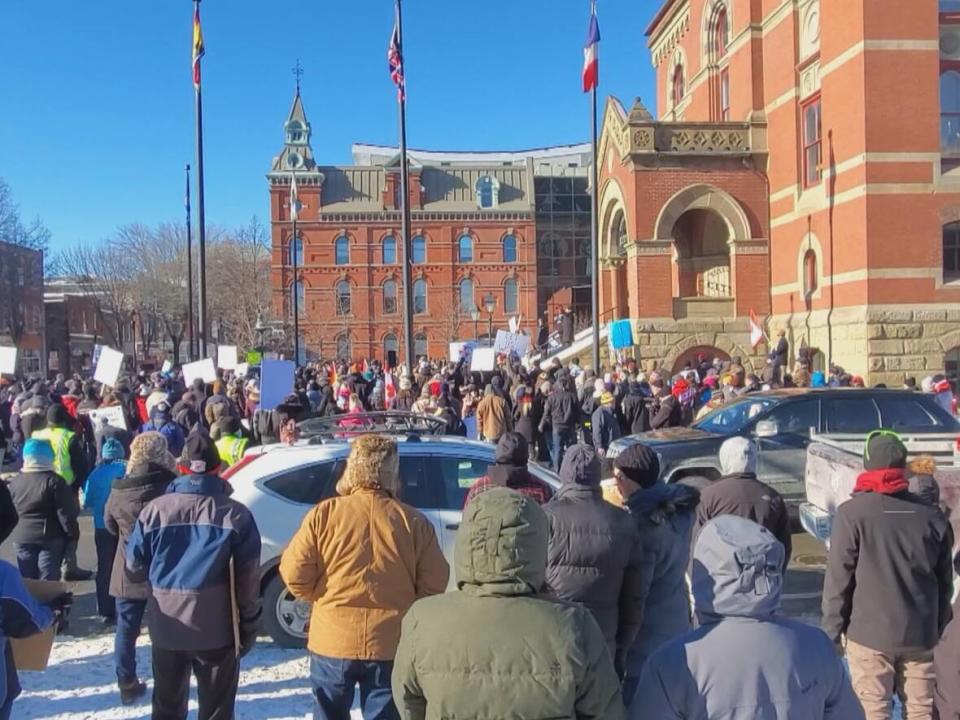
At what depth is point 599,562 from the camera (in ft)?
12.6

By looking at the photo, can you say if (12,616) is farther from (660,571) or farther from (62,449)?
(62,449)

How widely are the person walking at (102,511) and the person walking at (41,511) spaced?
0.20 m

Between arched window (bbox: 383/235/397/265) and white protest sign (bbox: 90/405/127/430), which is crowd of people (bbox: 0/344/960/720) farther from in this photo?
arched window (bbox: 383/235/397/265)

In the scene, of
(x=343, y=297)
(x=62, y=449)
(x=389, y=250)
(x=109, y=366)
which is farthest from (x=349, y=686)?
(x=389, y=250)

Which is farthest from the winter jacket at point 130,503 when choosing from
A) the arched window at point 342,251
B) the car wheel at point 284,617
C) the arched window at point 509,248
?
the arched window at point 509,248

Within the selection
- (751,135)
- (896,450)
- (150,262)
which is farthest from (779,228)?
(150,262)

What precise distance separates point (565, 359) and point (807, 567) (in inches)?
804

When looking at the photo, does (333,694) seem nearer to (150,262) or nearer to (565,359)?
(565,359)

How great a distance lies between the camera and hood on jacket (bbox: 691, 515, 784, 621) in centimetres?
228

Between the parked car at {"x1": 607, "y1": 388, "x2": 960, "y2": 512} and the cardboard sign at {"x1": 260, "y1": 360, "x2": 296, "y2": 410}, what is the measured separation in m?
5.07

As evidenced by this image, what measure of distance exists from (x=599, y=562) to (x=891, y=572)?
4.74 feet

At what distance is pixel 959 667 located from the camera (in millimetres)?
3016

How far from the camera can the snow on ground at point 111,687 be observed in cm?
518

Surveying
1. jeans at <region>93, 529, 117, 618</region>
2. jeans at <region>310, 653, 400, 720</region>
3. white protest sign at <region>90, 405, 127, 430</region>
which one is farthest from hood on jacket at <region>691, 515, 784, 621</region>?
white protest sign at <region>90, 405, 127, 430</region>
